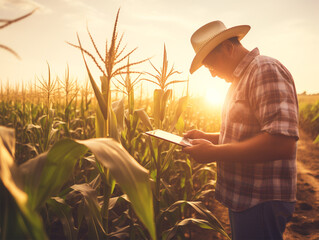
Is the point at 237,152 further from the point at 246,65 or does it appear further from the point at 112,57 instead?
the point at 112,57

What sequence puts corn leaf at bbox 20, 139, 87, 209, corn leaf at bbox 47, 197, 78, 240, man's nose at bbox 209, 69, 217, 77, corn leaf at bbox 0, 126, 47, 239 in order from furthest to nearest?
man's nose at bbox 209, 69, 217, 77 < corn leaf at bbox 47, 197, 78, 240 < corn leaf at bbox 20, 139, 87, 209 < corn leaf at bbox 0, 126, 47, 239

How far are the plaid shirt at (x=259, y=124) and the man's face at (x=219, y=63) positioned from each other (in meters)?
0.08

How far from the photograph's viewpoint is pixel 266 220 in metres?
1.35

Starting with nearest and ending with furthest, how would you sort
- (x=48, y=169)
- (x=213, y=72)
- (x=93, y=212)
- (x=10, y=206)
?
(x=10, y=206) < (x=48, y=169) < (x=93, y=212) < (x=213, y=72)

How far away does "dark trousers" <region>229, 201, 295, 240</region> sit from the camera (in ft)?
4.41

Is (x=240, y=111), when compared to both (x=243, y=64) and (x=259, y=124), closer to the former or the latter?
(x=259, y=124)

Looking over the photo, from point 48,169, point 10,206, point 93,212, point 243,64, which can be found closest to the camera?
point 10,206

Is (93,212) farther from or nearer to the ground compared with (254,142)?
nearer to the ground

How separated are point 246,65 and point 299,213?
272 cm

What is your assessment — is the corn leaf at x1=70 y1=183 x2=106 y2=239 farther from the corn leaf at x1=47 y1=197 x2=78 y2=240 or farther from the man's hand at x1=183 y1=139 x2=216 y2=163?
the man's hand at x1=183 y1=139 x2=216 y2=163

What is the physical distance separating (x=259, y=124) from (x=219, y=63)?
0.52m

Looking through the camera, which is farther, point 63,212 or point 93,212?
point 63,212

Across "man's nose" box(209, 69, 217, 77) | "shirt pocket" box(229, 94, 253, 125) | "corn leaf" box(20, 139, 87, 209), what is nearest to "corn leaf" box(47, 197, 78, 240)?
"corn leaf" box(20, 139, 87, 209)

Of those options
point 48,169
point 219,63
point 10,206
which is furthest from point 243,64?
point 10,206
